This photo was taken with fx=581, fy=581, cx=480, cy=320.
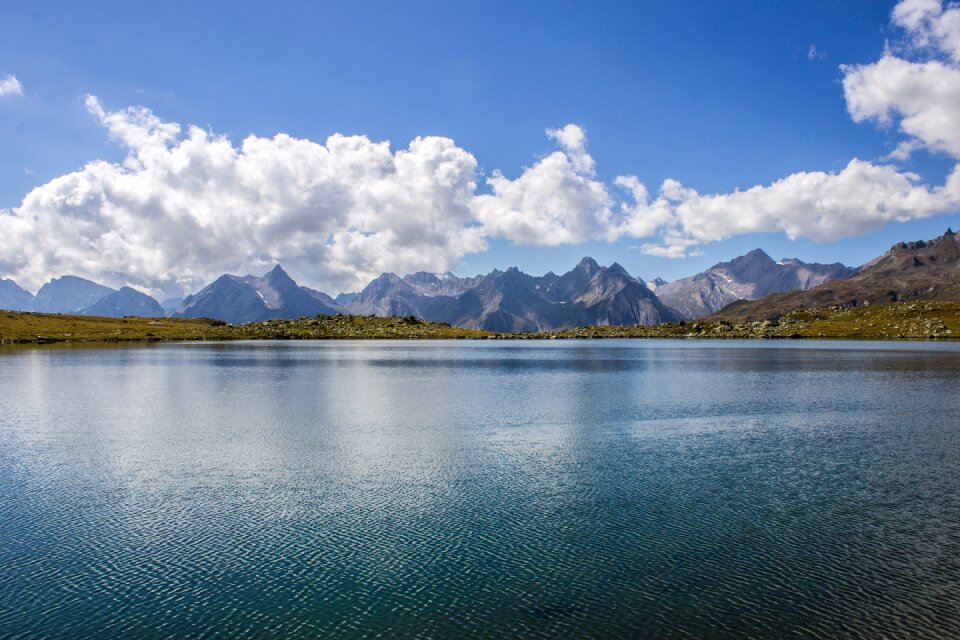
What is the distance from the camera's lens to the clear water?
72.3ft

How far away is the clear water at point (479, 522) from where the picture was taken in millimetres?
22047

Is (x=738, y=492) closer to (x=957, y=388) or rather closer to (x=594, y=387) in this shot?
(x=594, y=387)

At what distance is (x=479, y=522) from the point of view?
31.8m

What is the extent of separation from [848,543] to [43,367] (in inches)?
5813

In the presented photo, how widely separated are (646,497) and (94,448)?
4512 cm

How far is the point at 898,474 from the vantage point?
133ft

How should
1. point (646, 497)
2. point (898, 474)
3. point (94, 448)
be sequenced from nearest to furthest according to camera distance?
point (646, 497)
point (898, 474)
point (94, 448)

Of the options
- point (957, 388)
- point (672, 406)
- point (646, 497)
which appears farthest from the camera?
point (957, 388)

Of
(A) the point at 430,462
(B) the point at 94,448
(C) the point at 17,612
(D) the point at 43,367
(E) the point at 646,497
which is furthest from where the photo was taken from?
(D) the point at 43,367

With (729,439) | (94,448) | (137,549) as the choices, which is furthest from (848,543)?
(94,448)

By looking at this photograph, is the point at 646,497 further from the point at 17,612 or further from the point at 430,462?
the point at 17,612

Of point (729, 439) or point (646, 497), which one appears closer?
point (646, 497)

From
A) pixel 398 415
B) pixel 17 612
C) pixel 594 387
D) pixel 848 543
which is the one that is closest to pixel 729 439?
pixel 848 543

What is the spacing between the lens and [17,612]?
22.2 metres
